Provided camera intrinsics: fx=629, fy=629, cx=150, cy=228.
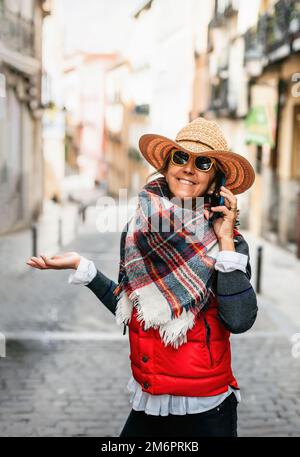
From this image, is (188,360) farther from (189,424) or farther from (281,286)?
(281,286)


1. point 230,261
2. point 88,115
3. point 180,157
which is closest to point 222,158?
point 180,157

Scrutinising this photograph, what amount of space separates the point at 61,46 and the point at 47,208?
22.3 feet

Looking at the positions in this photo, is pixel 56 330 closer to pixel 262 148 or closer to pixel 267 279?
pixel 267 279

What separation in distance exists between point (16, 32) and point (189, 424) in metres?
16.2

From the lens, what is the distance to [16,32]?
1698 cm

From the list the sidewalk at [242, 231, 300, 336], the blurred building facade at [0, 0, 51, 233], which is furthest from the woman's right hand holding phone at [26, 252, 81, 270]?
the blurred building facade at [0, 0, 51, 233]

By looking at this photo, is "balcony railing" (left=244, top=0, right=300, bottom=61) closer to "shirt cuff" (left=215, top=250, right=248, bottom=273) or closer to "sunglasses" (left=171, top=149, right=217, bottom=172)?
"sunglasses" (left=171, top=149, right=217, bottom=172)

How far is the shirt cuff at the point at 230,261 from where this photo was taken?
2152 mm

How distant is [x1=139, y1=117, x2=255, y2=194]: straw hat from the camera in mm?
2326

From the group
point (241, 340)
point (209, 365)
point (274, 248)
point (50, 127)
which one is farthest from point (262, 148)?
point (209, 365)

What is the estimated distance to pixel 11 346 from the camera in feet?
20.9

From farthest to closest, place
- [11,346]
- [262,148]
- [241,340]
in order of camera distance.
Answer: [262,148] → [241,340] → [11,346]

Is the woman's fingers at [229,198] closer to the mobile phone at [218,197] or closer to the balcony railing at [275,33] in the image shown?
the mobile phone at [218,197]
